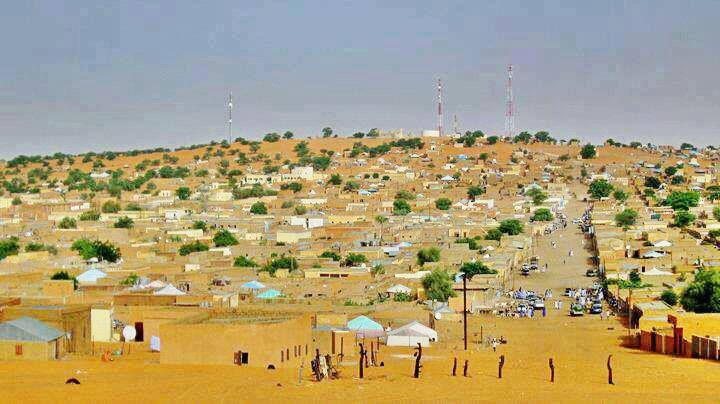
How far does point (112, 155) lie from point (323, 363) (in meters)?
122

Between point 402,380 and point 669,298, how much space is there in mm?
17251

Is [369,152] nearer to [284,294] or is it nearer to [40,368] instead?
[284,294]

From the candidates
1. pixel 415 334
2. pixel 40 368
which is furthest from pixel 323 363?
pixel 415 334

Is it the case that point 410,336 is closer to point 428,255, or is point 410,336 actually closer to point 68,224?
point 428,255

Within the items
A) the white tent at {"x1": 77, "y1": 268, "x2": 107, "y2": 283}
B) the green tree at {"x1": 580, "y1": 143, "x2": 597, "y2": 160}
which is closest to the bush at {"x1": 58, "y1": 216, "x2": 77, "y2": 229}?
the white tent at {"x1": 77, "y1": 268, "x2": 107, "y2": 283}

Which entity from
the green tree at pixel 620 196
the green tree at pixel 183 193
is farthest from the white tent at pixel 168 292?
the green tree at pixel 183 193

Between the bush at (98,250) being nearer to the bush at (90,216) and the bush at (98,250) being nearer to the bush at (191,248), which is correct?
the bush at (191,248)

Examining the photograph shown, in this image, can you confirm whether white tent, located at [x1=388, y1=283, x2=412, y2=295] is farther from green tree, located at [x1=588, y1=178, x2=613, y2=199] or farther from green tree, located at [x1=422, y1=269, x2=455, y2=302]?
green tree, located at [x1=588, y1=178, x2=613, y2=199]

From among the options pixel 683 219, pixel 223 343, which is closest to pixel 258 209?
pixel 683 219

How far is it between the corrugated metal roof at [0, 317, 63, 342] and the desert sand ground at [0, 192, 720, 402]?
0.77 meters

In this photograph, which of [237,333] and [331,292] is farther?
[331,292]

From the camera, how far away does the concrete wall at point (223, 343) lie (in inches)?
868

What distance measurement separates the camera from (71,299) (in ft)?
110

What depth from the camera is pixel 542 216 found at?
231ft
